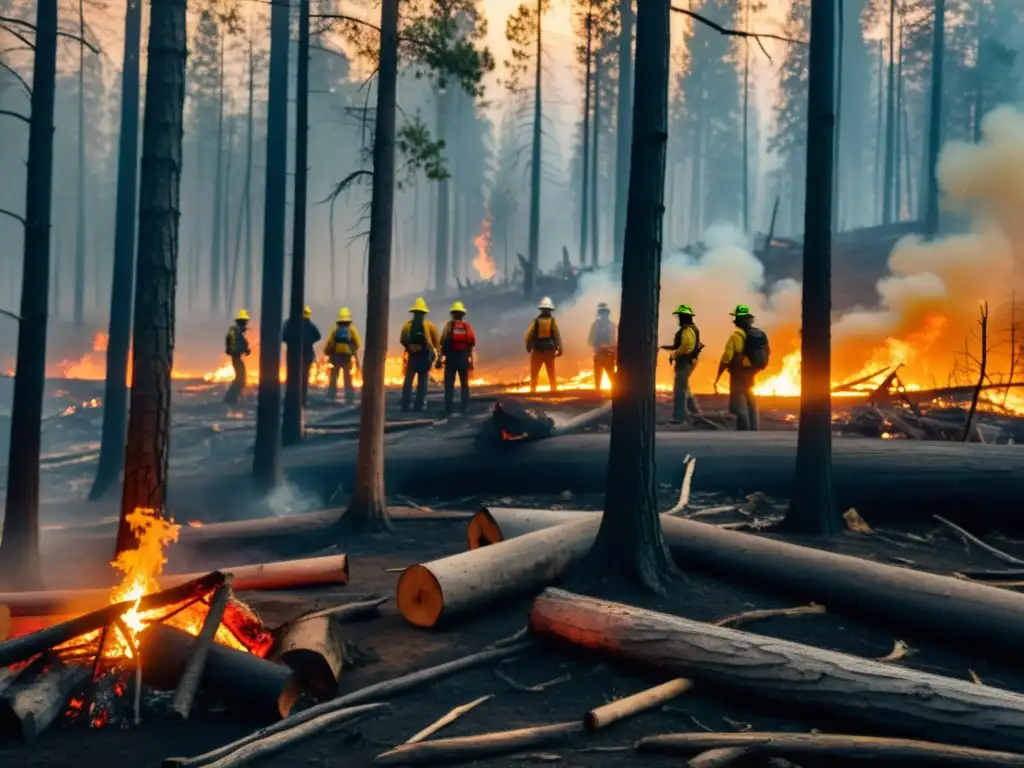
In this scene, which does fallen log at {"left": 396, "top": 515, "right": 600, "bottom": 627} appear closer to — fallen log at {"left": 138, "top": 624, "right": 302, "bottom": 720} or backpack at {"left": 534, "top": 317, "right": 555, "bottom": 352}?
fallen log at {"left": 138, "top": 624, "right": 302, "bottom": 720}

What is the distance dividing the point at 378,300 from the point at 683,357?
20.9ft

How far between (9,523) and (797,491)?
330 inches

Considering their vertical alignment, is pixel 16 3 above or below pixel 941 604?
above

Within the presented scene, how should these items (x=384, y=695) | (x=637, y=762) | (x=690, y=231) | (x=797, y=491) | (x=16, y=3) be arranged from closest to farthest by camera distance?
(x=637, y=762)
(x=384, y=695)
(x=797, y=491)
(x=16, y=3)
(x=690, y=231)

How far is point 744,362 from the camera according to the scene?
514 inches

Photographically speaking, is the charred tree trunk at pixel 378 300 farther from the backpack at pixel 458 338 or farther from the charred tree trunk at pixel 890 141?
the charred tree trunk at pixel 890 141

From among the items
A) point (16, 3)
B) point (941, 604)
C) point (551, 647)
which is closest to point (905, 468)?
point (941, 604)

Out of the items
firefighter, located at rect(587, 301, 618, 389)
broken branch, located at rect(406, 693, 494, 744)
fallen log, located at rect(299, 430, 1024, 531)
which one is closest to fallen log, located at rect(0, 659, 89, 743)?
broken branch, located at rect(406, 693, 494, 744)

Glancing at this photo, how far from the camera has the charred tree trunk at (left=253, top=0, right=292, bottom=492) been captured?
42.8 feet

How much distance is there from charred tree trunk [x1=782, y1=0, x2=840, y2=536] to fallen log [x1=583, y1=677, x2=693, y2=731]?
442 centimetres

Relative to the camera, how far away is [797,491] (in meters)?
8.73

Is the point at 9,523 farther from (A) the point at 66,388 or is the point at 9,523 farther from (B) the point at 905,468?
(A) the point at 66,388

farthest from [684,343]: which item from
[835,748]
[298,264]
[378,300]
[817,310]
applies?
[835,748]

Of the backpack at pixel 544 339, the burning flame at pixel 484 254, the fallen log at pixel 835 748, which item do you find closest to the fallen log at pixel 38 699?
the fallen log at pixel 835 748
